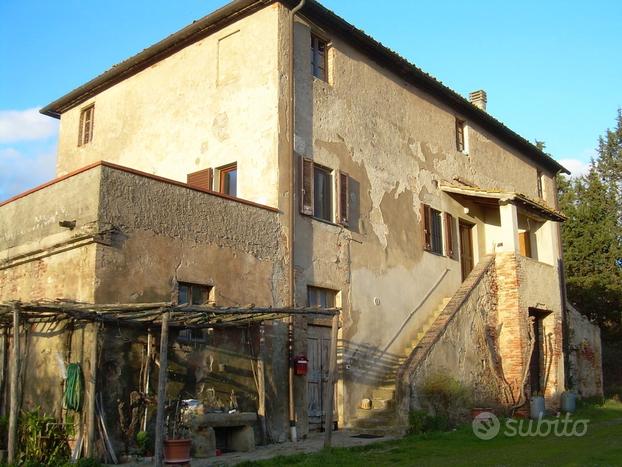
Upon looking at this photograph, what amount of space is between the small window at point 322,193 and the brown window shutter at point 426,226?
372 cm

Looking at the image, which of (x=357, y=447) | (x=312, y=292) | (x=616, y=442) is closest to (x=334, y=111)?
(x=312, y=292)

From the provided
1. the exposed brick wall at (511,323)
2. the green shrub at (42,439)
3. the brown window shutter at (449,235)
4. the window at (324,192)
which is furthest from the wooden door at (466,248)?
the green shrub at (42,439)

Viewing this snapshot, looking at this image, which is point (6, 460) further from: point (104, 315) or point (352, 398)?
point (352, 398)

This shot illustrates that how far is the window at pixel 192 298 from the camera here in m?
11.4

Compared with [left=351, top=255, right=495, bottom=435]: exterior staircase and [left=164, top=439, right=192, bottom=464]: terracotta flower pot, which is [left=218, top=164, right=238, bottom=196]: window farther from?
[left=164, top=439, right=192, bottom=464]: terracotta flower pot

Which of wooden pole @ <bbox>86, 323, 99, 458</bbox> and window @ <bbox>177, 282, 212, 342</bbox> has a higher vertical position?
window @ <bbox>177, 282, 212, 342</bbox>

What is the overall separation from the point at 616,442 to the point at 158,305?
7884 millimetres

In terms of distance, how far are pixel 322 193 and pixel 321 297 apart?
2224mm

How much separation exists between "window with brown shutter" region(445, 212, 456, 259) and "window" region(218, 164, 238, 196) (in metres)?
6.72

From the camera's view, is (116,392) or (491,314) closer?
(116,392)

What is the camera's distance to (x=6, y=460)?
9359mm

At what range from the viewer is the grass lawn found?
31.4ft

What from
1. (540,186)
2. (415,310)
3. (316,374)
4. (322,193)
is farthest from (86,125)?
(540,186)

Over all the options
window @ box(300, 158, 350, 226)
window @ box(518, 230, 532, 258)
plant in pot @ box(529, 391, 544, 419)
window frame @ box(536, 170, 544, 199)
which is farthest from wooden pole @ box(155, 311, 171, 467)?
window frame @ box(536, 170, 544, 199)
